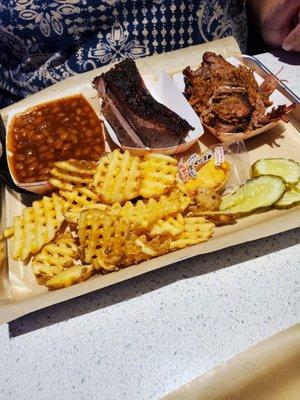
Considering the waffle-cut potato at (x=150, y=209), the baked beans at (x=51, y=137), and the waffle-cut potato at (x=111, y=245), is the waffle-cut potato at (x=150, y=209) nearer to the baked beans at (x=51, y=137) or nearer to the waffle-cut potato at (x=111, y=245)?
the waffle-cut potato at (x=111, y=245)

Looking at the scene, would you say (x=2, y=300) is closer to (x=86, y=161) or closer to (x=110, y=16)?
(x=86, y=161)

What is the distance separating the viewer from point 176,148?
2201 millimetres

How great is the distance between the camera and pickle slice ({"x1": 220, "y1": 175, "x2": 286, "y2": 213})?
1.87 m

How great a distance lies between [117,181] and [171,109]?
80 cm

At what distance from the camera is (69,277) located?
1.63 metres

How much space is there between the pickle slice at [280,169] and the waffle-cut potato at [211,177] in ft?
0.52

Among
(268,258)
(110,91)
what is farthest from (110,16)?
(268,258)

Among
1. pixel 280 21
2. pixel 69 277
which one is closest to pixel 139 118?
pixel 69 277

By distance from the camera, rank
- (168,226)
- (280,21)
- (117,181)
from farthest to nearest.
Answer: (280,21), (117,181), (168,226)

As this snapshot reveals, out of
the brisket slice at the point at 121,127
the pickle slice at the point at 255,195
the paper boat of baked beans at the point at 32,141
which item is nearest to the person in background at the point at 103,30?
the paper boat of baked beans at the point at 32,141

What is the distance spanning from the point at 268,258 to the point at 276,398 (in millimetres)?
597

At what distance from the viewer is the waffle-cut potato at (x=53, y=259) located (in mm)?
1699

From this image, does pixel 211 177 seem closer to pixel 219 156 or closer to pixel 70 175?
pixel 219 156

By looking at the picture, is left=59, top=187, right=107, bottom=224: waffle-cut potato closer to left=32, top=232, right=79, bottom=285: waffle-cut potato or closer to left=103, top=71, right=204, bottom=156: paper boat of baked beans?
left=32, top=232, right=79, bottom=285: waffle-cut potato
